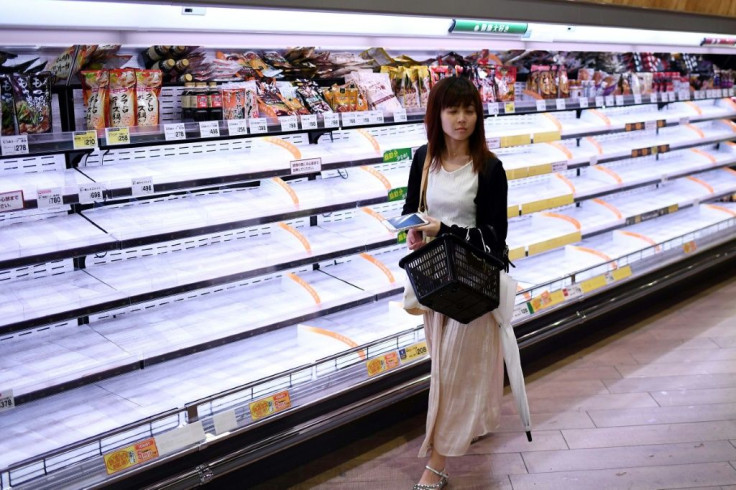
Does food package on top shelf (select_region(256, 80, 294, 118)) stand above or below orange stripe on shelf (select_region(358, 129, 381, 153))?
above

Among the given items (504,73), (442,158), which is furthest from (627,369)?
(442,158)

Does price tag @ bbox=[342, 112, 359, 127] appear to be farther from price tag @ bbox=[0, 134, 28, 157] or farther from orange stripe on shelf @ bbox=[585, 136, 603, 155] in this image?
orange stripe on shelf @ bbox=[585, 136, 603, 155]

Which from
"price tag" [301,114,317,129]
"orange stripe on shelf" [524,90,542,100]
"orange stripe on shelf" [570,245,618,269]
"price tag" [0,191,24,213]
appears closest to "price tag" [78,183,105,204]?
"price tag" [0,191,24,213]

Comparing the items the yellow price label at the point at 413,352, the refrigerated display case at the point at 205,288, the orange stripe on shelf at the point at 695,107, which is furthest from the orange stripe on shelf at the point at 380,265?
the orange stripe on shelf at the point at 695,107

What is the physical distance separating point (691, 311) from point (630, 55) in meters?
2.00

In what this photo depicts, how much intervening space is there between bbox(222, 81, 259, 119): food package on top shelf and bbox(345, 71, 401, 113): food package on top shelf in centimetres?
64

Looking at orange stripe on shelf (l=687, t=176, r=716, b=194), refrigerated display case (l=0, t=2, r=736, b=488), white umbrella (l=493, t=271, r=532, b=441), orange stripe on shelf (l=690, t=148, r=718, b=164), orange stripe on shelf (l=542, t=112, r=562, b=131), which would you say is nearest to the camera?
refrigerated display case (l=0, t=2, r=736, b=488)

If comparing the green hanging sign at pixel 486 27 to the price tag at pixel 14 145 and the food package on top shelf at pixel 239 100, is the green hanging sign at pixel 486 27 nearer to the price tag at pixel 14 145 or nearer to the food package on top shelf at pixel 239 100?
the food package on top shelf at pixel 239 100

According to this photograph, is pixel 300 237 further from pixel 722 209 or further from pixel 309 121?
pixel 722 209

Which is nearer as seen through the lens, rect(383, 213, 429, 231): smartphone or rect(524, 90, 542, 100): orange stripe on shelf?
rect(383, 213, 429, 231): smartphone

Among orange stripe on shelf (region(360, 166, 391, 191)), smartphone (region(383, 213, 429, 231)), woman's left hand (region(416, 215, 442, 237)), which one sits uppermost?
orange stripe on shelf (region(360, 166, 391, 191))

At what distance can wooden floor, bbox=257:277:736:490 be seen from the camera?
10.8 feet

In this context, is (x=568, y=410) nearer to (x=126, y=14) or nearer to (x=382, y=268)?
(x=382, y=268)

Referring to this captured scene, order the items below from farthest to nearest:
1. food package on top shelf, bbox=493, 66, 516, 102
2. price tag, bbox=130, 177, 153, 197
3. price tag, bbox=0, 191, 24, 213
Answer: food package on top shelf, bbox=493, 66, 516, 102 < price tag, bbox=130, 177, 153, 197 < price tag, bbox=0, 191, 24, 213
